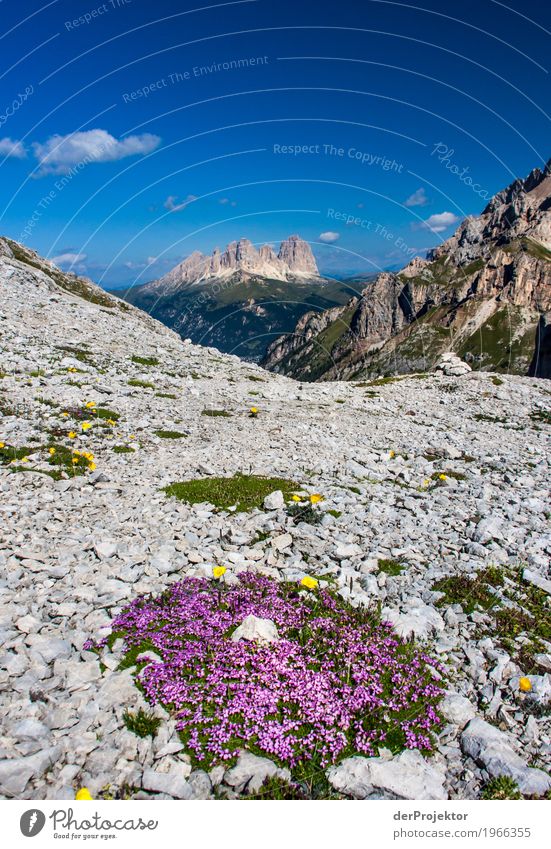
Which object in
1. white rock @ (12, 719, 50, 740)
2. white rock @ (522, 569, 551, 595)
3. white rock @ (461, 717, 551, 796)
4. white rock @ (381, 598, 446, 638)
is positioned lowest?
white rock @ (12, 719, 50, 740)

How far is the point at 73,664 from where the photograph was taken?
629 centimetres

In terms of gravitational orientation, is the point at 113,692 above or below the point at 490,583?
below

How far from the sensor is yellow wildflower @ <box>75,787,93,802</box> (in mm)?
4391

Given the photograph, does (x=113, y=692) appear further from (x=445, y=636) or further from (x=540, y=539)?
(x=540, y=539)

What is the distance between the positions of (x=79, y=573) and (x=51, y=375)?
2099 centimetres

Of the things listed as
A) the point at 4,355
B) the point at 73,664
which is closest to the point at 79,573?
the point at 73,664

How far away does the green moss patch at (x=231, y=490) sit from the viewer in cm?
1284

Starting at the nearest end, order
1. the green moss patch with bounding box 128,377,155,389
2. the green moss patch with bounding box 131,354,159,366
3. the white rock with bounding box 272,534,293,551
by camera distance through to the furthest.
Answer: the white rock with bounding box 272,534,293,551 < the green moss patch with bounding box 128,377,155,389 < the green moss patch with bounding box 131,354,159,366

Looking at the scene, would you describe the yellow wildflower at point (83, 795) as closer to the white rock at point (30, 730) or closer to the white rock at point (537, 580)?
the white rock at point (30, 730)

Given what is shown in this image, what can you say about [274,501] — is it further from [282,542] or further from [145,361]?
[145,361]

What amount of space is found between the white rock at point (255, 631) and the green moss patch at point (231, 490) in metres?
5.37

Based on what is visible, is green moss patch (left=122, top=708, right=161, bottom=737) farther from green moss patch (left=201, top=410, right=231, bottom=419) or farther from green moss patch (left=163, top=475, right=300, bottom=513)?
green moss patch (left=201, top=410, right=231, bottom=419)

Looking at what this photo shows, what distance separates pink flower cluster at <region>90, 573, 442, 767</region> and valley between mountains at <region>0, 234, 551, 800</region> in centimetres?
7

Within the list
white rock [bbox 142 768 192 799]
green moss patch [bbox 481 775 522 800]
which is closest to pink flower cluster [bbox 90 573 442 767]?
white rock [bbox 142 768 192 799]
